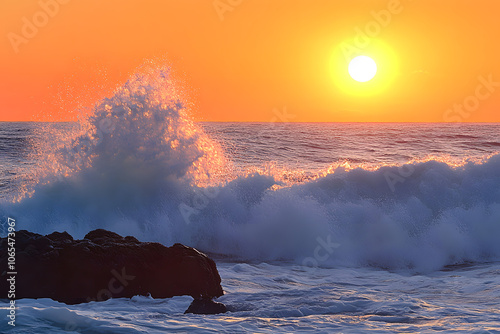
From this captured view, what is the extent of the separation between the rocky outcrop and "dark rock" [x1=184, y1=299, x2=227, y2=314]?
0.23 ft

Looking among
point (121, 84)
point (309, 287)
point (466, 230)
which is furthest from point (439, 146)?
point (309, 287)

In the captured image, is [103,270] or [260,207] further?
[260,207]

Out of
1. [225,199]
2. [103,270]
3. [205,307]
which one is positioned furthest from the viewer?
[225,199]

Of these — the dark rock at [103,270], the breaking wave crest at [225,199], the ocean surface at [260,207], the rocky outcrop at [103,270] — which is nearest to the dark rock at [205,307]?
the rocky outcrop at [103,270]

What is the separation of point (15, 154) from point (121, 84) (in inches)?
608

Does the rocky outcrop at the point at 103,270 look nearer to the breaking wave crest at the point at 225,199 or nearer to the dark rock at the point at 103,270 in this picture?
the dark rock at the point at 103,270

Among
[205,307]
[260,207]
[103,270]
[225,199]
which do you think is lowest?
[205,307]

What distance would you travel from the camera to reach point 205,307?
6.84 metres

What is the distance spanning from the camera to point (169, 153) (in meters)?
14.3

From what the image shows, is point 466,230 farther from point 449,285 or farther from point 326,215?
point 449,285

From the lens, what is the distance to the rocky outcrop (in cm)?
675

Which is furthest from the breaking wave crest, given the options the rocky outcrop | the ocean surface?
the rocky outcrop

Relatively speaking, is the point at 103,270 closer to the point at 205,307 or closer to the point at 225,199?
the point at 205,307

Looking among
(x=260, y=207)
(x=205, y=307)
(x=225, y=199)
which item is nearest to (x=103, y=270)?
(x=205, y=307)
